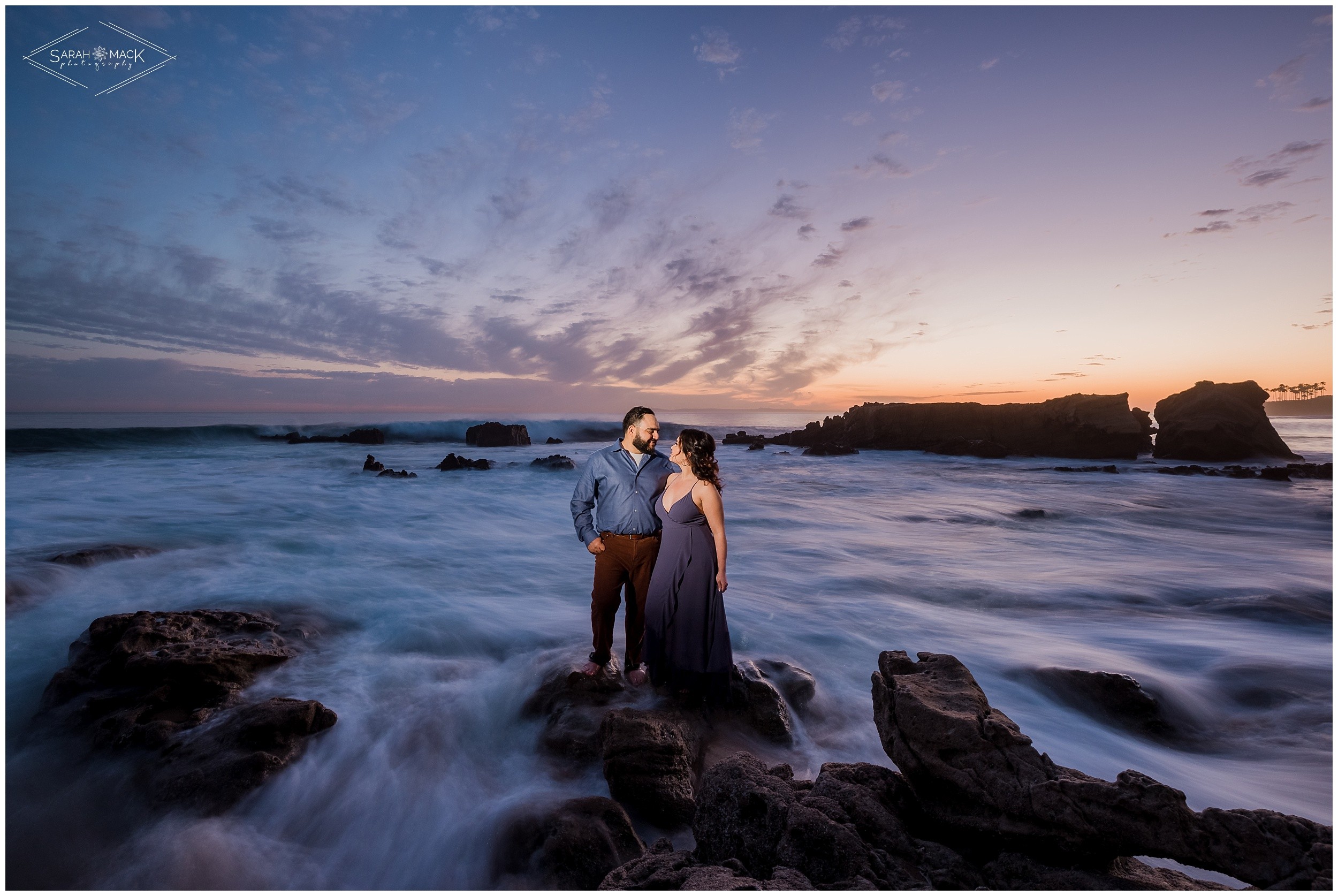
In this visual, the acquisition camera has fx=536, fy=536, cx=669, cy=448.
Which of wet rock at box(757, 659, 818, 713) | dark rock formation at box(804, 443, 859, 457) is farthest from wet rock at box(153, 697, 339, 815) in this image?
dark rock formation at box(804, 443, 859, 457)

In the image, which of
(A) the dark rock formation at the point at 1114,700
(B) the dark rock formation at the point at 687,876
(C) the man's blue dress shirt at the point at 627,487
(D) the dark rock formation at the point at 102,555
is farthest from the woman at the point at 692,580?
(D) the dark rock formation at the point at 102,555

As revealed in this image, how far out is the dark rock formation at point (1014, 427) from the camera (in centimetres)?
2861

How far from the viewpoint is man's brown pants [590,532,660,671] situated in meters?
4.01

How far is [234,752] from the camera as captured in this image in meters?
3.38

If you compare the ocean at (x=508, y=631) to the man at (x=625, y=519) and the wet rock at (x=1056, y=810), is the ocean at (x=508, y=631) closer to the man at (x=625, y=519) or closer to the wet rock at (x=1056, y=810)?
the man at (x=625, y=519)

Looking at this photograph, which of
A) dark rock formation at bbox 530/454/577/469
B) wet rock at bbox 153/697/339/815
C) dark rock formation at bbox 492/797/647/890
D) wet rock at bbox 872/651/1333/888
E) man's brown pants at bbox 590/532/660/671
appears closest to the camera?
wet rock at bbox 872/651/1333/888

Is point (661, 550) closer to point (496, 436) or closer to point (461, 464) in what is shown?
point (461, 464)

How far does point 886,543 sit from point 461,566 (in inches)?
326

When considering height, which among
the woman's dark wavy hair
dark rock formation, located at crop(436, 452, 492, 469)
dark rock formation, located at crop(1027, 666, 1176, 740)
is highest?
the woman's dark wavy hair

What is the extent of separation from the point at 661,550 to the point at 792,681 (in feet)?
6.13

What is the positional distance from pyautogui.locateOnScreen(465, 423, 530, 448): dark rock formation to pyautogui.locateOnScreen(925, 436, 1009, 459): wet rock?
25.5 metres

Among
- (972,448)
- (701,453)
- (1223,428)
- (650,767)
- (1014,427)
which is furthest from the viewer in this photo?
(1014,427)

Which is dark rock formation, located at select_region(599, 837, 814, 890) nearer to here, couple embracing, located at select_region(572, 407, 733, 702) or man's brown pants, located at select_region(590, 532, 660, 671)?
couple embracing, located at select_region(572, 407, 733, 702)

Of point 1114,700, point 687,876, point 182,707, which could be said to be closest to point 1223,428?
point 1114,700
